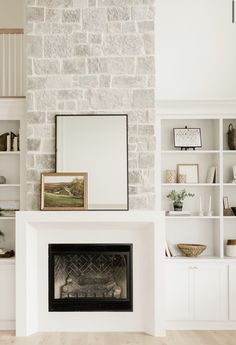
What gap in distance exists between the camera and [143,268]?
593 cm

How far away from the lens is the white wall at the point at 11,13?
25.1 ft

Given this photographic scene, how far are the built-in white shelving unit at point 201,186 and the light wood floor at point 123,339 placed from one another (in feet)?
3.39

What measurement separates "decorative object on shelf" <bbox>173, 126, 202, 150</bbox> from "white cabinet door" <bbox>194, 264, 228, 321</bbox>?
1474 mm

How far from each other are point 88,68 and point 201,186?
6.72 feet

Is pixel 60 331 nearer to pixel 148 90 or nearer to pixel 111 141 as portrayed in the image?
pixel 111 141

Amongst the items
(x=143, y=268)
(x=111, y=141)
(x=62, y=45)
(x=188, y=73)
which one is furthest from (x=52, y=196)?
(x=188, y=73)

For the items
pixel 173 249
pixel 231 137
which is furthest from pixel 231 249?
pixel 231 137

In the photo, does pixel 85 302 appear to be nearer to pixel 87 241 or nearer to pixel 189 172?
pixel 87 241

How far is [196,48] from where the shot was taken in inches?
261

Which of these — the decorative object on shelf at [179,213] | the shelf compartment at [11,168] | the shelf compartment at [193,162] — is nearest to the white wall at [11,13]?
the shelf compartment at [11,168]

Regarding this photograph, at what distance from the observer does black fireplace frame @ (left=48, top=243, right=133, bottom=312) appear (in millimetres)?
5969

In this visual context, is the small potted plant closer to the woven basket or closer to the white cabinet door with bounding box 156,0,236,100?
the woven basket

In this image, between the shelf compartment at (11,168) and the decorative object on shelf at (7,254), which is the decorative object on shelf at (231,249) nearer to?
the decorative object on shelf at (7,254)

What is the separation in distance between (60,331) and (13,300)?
0.64 meters
